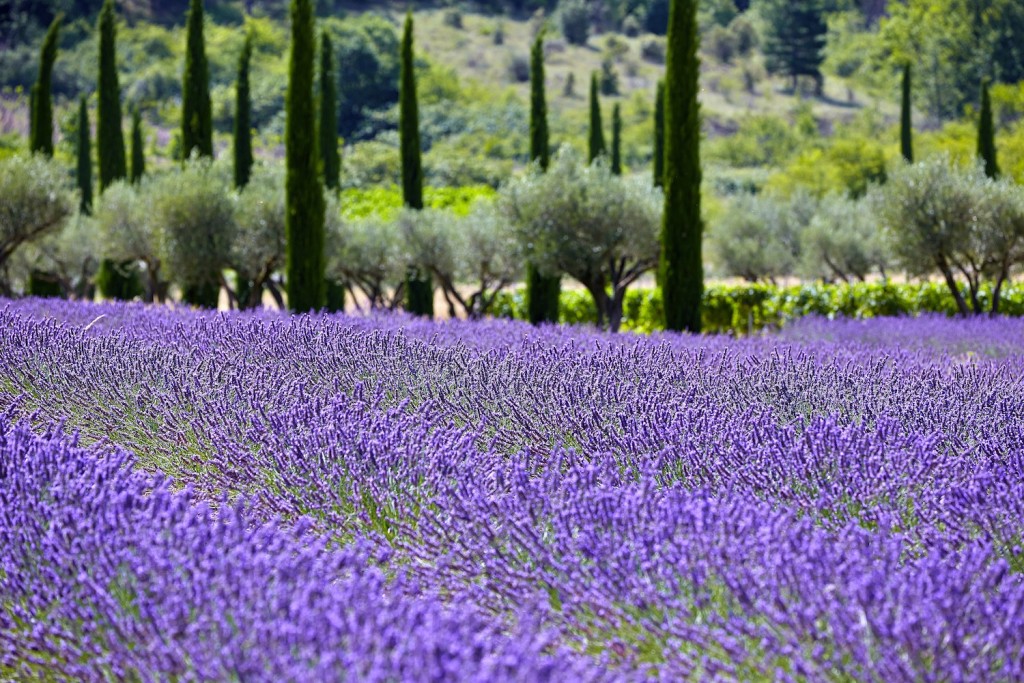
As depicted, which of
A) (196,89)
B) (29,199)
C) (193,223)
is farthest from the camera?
(196,89)

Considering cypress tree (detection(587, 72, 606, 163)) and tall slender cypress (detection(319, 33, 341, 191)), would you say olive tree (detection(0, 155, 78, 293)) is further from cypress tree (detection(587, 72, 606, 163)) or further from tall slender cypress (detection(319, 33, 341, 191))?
cypress tree (detection(587, 72, 606, 163))

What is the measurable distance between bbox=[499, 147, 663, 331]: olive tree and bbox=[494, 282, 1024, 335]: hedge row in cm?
316

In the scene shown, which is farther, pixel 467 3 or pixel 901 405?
pixel 467 3

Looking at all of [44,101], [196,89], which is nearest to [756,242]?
[196,89]

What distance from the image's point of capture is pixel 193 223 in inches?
678

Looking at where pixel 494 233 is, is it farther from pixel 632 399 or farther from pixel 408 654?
pixel 408 654

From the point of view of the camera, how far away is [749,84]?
87688 millimetres

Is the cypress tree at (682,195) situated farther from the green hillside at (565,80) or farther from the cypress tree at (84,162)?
the cypress tree at (84,162)

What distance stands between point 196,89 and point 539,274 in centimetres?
746

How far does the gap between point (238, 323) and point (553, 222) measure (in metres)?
8.92

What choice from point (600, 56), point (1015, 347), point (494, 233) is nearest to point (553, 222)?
point (494, 233)

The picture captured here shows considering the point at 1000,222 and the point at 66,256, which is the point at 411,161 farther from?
the point at 1000,222

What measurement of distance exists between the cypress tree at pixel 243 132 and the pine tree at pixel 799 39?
237ft

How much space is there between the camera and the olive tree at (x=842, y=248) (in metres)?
27.8
